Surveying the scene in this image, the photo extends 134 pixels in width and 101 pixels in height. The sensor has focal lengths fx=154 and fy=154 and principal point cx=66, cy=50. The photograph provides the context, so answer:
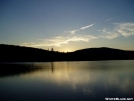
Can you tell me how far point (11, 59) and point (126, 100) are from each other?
172m

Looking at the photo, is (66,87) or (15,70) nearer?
(66,87)

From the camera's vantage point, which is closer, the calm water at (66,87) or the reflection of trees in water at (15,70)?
the calm water at (66,87)

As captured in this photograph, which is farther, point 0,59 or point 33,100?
point 0,59

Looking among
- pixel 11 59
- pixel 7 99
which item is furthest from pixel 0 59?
pixel 7 99

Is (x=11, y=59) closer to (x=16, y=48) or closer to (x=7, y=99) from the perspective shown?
(x=16, y=48)

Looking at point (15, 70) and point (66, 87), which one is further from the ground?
point (15, 70)

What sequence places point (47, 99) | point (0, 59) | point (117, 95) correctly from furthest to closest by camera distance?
point (0, 59)
point (117, 95)
point (47, 99)

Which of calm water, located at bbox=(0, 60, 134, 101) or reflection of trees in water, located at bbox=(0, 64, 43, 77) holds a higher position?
reflection of trees in water, located at bbox=(0, 64, 43, 77)

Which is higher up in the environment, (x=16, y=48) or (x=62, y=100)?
(x=16, y=48)

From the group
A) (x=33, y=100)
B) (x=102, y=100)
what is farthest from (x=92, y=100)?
(x=33, y=100)

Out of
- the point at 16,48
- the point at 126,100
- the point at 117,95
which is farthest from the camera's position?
the point at 16,48

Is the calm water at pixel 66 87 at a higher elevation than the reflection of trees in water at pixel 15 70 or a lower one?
lower

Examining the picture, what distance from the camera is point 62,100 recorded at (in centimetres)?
2191

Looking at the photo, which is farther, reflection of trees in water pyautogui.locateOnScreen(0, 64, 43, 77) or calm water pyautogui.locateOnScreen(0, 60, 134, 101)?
reflection of trees in water pyautogui.locateOnScreen(0, 64, 43, 77)
